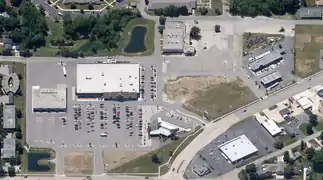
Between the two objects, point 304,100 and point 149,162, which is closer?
point 149,162

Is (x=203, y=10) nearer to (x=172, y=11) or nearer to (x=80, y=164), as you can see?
(x=172, y=11)

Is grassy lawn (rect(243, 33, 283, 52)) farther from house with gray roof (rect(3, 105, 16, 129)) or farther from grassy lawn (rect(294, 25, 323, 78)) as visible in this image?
house with gray roof (rect(3, 105, 16, 129))

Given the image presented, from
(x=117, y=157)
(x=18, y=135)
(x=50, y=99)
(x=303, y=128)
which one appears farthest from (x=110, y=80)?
(x=303, y=128)

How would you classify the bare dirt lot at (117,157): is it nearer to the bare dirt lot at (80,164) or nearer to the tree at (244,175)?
the bare dirt lot at (80,164)

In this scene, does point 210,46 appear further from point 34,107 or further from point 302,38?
point 34,107

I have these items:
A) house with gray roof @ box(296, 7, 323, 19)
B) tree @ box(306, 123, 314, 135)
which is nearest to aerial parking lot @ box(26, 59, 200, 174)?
tree @ box(306, 123, 314, 135)

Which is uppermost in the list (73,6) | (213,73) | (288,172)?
(73,6)

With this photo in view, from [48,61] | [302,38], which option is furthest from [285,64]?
[48,61]
